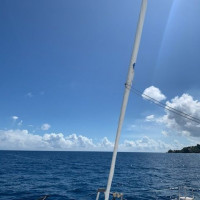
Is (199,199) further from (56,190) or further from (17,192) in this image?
(17,192)

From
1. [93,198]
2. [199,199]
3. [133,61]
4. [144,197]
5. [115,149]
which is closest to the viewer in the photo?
[133,61]

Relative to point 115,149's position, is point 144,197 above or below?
below

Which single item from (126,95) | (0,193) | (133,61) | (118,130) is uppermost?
(133,61)

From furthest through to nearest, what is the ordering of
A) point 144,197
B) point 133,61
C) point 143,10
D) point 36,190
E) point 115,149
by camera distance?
1. point 36,190
2. point 144,197
3. point 115,149
4. point 133,61
5. point 143,10

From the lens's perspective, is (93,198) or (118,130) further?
(93,198)

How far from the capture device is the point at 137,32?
6047mm

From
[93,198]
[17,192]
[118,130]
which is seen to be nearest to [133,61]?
[118,130]

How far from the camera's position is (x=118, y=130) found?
6707 millimetres

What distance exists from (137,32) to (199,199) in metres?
33.9

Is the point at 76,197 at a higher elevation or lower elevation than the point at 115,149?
lower

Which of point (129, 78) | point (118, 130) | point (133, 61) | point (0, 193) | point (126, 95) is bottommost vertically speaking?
point (0, 193)

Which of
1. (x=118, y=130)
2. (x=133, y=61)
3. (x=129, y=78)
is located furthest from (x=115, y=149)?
(x=133, y=61)

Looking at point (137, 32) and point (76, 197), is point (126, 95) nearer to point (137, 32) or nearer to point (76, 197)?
point (137, 32)

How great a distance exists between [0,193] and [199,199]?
109ft
